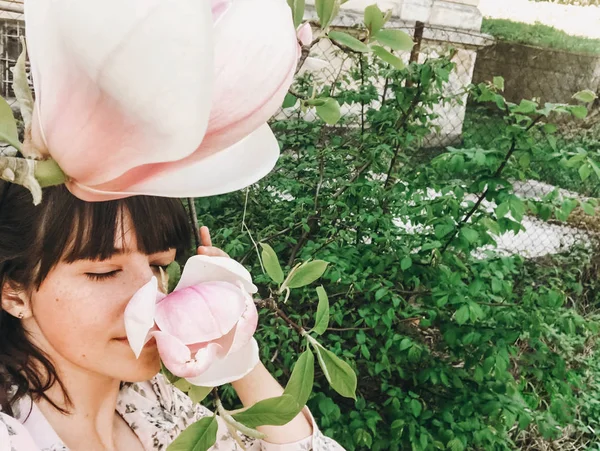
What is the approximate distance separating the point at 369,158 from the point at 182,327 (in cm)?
188

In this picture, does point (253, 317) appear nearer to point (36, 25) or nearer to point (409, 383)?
point (36, 25)

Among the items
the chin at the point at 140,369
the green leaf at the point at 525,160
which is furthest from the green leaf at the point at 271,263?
the green leaf at the point at 525,160

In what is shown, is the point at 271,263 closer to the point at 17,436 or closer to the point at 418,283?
the point at 17,436

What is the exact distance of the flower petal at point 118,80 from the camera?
0.60 ft

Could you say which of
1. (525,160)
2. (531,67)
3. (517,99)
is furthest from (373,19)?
(531,67)

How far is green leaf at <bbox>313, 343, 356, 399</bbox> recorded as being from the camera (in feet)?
1.69

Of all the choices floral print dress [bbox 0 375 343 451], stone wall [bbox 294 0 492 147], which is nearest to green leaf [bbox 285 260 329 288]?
floral print dress [bbox 0 375 343 451]

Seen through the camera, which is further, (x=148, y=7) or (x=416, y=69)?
(x=416, y=69)

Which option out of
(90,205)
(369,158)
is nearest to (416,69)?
(369,158)

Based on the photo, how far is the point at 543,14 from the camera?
977 centimetres

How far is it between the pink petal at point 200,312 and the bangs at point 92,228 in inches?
10.3

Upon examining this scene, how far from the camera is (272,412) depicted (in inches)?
16.7

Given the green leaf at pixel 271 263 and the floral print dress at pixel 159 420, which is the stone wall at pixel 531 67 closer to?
the floral print dress at pixel 159 420

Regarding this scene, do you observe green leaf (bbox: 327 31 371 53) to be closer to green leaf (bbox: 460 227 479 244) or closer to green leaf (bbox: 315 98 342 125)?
green leaf (bbox: 315 98 342 125)
